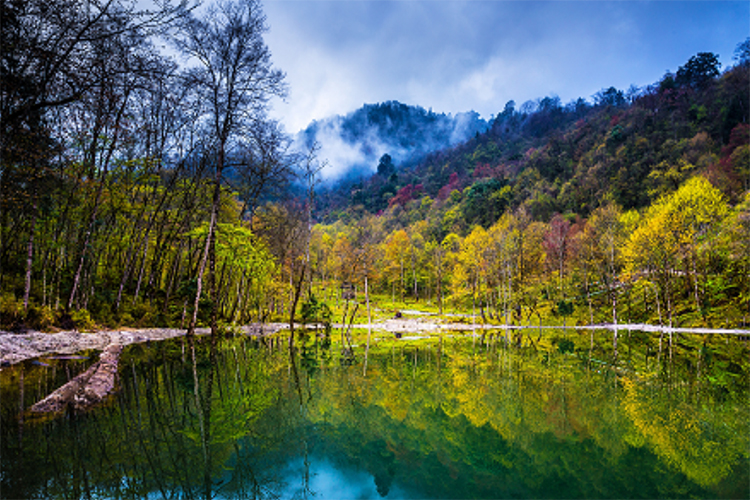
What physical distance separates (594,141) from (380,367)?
112 metres

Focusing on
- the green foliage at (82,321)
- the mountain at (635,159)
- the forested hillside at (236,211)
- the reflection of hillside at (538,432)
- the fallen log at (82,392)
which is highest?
the mountain at (635,159)

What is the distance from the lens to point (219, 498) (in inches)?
127

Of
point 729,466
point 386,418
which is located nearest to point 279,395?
point 386,418

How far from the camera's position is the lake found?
3537 millimetres

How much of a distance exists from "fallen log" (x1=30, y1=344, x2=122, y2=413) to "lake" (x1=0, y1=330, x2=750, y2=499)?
0.88ft

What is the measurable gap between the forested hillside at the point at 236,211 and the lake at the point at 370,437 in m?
5.23

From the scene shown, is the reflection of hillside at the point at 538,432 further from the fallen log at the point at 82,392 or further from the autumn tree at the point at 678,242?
the autumn tree at the point at 678,242

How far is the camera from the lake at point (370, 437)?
354 cm

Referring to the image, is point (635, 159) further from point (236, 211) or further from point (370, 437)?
point (370, 437)

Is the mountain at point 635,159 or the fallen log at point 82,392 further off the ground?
the mountain at point 635,159

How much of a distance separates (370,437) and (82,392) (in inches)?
192

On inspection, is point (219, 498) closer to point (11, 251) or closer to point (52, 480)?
point (52, 480)

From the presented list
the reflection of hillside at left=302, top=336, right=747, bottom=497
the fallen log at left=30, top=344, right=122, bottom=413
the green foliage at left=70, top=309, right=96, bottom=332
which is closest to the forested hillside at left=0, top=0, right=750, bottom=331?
the green foliage at left=70, top=309, right=96, bottom=332

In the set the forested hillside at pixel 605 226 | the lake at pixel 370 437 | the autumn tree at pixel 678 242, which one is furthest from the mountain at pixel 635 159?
the lake at pixel 370 437
